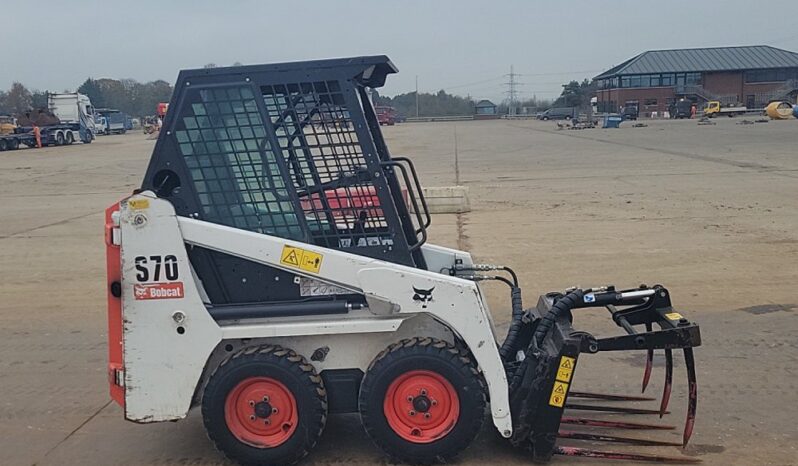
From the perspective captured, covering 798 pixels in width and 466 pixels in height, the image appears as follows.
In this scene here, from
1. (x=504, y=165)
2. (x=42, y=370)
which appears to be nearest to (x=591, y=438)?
(x=42, y=370)

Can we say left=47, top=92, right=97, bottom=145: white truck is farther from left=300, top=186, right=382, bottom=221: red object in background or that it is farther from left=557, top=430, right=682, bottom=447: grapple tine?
left=557, top=430, right=682, bottom=447: grapple tine

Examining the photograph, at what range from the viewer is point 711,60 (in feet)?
303

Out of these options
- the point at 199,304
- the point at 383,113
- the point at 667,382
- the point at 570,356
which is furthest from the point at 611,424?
the point at 383,113

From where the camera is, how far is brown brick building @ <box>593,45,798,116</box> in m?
90.2

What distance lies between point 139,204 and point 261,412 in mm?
1307

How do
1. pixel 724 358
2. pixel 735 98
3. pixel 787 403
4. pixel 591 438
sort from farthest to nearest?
pixel 735 98
pixel 724 358
pixel 787 403
pixel 591 438

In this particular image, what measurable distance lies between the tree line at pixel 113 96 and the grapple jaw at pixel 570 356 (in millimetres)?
99489

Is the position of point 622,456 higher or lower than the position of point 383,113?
lower

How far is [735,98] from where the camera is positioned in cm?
8988

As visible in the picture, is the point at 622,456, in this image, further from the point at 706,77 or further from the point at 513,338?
the point at 706,77

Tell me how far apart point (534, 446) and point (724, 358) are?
8.62 ft

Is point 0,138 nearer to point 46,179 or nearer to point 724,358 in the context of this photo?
point 46,179

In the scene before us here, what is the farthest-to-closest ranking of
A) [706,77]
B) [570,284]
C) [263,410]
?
[706,77] < [570,284] < [263,410]

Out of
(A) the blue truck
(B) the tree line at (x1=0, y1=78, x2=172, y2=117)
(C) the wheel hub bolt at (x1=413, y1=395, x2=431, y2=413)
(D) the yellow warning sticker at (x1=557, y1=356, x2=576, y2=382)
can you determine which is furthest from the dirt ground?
(B) the tree line at (x1=0, y1=78, x2=172, y2=117)
